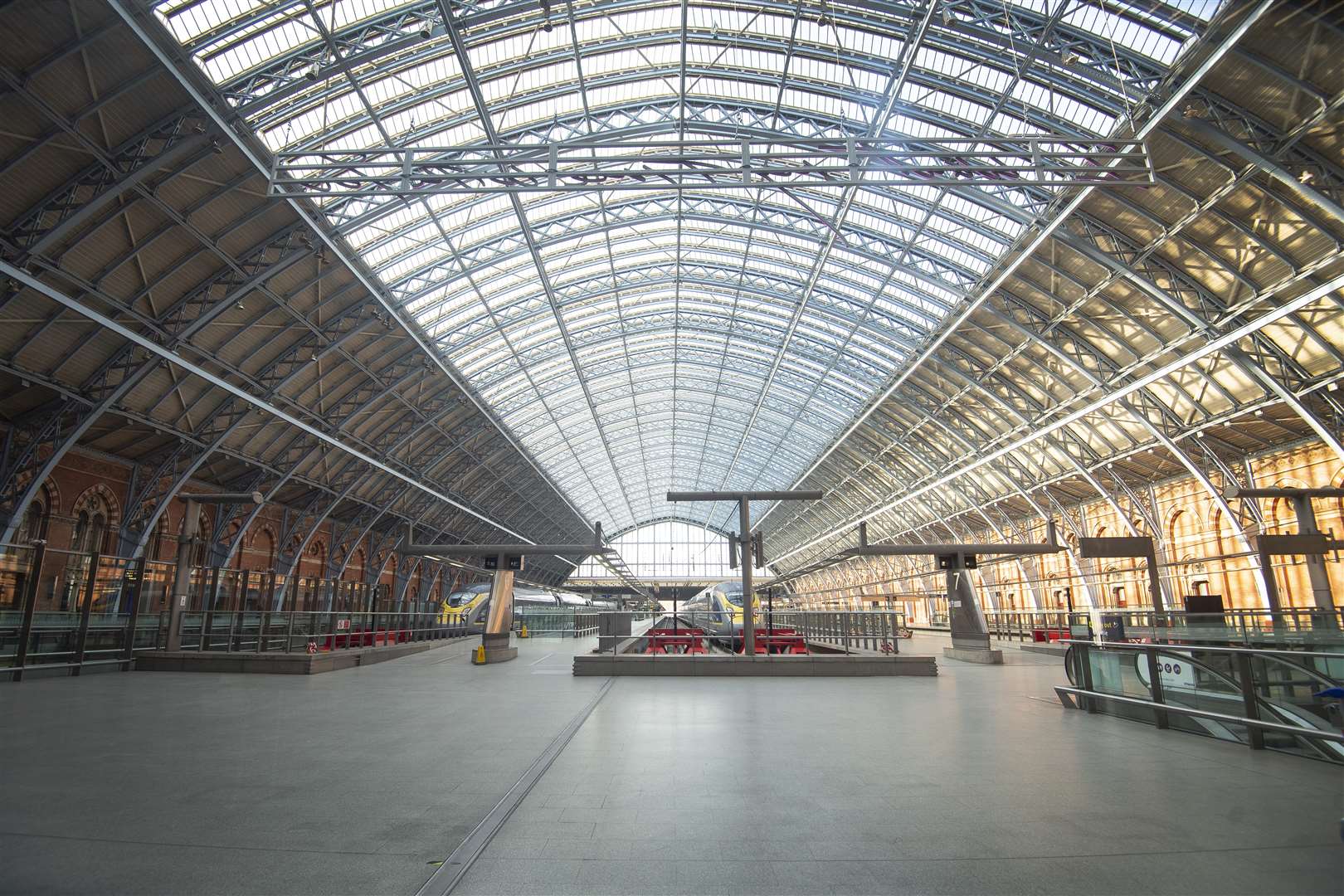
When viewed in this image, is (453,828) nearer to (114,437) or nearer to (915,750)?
(915,750)

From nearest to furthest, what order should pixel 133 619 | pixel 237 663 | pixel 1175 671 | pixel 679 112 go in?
pixel 1175 671
pixel 237 663
pixel 133 619
pixel 679 112

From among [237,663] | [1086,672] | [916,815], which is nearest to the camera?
[916,815]

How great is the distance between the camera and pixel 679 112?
918 inches

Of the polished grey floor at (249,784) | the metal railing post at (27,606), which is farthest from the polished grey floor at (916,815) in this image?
the metal railing post at (27,606)

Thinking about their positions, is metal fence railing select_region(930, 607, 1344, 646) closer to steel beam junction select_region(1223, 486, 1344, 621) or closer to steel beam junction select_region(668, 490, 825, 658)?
steel beam junction select_region(1223, 486, 1344, 621)

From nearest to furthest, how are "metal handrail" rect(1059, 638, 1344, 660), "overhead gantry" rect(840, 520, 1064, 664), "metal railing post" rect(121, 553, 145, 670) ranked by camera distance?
1. "metal handrail" rect(1059, 638, 1344, 660)
2. "metal railing post" rect(121, 553, 145, 670)
3. "overhead gantry" rect(840, 520, 1064, 664)

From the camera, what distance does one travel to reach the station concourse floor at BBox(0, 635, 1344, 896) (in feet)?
14.4

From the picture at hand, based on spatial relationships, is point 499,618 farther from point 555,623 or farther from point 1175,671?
point 555,623

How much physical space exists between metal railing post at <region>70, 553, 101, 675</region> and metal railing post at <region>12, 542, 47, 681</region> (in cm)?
131

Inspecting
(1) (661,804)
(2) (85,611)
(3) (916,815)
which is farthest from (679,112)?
(3) (916,815)

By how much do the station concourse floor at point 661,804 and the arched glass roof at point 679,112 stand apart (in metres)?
15.1

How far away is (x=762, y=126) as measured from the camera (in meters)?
22.8

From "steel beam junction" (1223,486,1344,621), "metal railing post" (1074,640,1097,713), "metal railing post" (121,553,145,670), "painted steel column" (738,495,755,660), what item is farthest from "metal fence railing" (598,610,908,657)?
"metal railing post" (121,553,145,670)

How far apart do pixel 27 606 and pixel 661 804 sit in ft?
55.8
